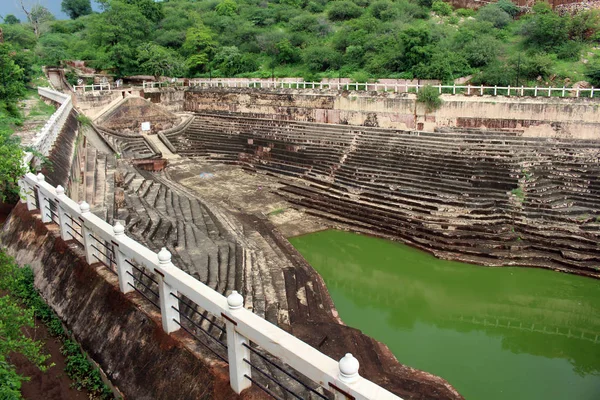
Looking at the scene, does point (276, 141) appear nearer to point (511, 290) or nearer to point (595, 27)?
point (511, 290)

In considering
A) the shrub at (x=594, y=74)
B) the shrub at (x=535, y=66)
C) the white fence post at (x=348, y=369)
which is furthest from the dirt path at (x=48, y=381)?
the shrub at (x=594, y=74)

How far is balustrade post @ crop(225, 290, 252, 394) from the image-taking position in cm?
337

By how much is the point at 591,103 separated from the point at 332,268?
9648 mm

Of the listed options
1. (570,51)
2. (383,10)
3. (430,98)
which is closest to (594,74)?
(570,51)

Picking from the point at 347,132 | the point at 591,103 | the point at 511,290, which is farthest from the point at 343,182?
the point at 591,103

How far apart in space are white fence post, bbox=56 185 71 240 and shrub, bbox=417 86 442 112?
13.7m

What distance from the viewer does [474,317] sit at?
982 centimetres

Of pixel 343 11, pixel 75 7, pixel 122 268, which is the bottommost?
pixel 122 268

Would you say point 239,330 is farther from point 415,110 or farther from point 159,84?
point 159,84

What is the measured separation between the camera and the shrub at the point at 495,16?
25.2 metres

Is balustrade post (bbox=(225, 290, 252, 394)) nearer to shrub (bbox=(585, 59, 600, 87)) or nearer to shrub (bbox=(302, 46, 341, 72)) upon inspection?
shrub (bbox=(585, 59, 600, 87))

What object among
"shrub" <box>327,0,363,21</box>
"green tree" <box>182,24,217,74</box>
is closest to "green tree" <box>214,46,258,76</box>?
"green tree" <box>182,24,217,74</box>

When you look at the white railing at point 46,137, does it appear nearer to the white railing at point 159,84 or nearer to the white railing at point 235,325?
the white railing at point 235,325

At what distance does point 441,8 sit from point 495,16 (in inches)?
177
